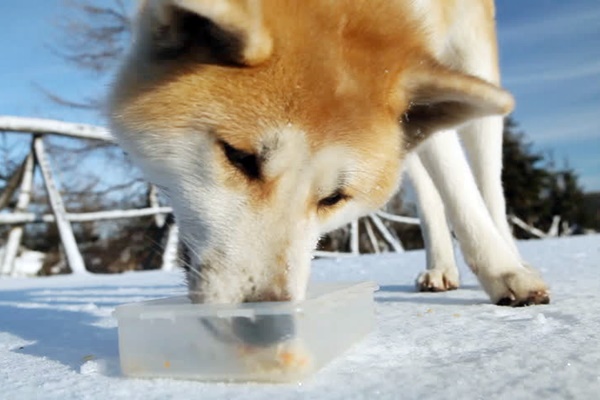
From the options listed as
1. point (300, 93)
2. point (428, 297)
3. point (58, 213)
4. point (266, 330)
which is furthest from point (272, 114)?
point (58, 213)

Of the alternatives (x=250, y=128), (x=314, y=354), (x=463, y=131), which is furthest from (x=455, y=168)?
(x=314, y=354)

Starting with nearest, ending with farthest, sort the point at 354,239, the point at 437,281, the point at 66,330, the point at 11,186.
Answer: the point at 66,330 < the point at 437,281 < the point at 11,186 < the point at 354,239

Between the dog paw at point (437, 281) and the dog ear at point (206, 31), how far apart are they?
1.21 meters

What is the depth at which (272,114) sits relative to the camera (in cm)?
117

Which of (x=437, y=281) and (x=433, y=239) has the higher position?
(x=433, y=239)

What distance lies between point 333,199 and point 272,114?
25 cm

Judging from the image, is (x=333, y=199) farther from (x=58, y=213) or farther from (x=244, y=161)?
(x=58, y=213)

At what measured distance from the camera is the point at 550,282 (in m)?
2.11

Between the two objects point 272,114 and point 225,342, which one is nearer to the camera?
point 225,342

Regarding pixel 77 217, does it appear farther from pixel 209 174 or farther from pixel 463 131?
pixel 209 174

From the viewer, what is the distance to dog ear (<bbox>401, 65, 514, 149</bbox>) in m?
1.35

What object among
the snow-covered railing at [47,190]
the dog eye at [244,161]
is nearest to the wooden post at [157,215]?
the snow-covered railing at [47,190]

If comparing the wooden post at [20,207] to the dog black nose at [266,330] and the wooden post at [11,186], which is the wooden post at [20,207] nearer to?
the wooden post at [11,186]

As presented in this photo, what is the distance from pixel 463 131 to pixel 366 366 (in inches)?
59.8
